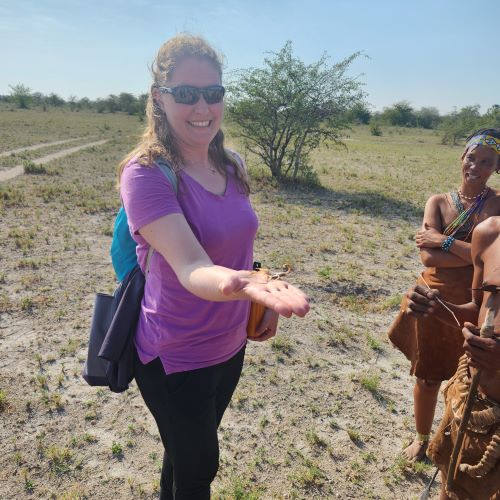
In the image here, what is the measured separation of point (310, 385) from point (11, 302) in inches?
125

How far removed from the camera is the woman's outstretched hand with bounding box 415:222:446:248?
2398mm

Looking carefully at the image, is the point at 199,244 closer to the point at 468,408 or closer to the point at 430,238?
the point at 468,408

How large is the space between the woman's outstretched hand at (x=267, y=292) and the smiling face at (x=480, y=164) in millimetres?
1750

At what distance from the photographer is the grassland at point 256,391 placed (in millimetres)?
2582

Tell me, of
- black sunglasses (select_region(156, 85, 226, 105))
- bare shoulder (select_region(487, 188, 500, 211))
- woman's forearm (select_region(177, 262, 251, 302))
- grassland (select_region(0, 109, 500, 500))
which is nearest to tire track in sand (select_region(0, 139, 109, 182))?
grassland (select_region(0, 109, 500, 500))

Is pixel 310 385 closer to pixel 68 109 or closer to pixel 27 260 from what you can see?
pixel 27 260

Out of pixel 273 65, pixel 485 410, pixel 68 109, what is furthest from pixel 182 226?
pixel 68 109

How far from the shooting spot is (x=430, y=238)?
244cm

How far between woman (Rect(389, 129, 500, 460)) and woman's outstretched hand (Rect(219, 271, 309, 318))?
4.92ft

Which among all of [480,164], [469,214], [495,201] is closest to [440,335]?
[469,214]

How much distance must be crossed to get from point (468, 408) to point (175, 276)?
105 centimetres

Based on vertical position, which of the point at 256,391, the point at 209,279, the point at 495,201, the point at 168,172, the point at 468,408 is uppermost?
the point at 168,172

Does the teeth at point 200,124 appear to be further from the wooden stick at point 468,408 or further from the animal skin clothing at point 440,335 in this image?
the animal skin clothing at point 440,335

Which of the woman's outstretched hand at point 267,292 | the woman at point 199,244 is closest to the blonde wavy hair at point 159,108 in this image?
the woman at point 199,244
